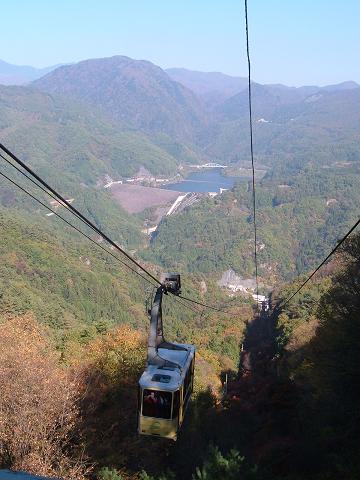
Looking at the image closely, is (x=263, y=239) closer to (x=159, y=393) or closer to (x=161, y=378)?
(x=161, y=378)

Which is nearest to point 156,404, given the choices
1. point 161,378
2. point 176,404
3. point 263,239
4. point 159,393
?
point 159,393

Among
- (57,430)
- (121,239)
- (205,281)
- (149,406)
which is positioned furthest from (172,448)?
(121,239)

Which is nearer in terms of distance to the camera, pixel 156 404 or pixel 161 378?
pixel 156 404

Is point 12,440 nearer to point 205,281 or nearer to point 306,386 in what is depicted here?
point 306,386

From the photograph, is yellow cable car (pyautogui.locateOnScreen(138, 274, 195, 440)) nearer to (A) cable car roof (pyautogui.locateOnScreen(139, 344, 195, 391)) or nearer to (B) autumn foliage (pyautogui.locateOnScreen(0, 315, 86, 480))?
(A) cable car roof (pyautogui.locateOnScreen(139, 344, 195, 391))

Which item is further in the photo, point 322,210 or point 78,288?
point 322,210

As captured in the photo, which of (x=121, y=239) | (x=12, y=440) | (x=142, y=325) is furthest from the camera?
(x=121, y=239)

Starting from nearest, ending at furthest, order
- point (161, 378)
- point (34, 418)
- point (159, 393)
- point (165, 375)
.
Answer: point (159, 393) → point (161, 378) → point (165, 375) → point (34, 418)

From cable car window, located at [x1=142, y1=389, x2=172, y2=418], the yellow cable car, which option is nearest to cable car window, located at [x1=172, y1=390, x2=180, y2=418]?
the yellow cable car
